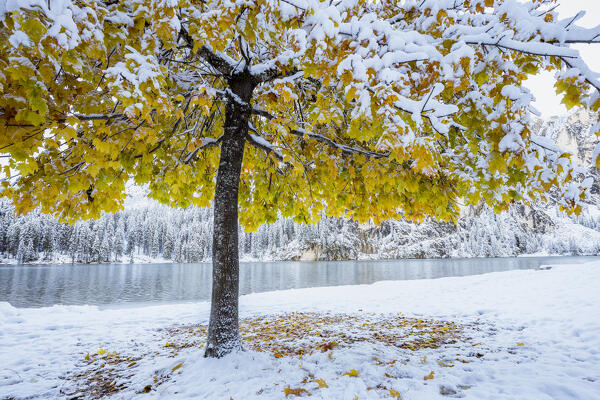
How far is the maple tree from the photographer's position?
2611 mm

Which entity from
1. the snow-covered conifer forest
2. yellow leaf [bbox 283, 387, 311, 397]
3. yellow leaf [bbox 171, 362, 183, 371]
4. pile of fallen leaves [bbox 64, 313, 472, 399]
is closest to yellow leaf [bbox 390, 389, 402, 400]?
pile of fallen leaves [bbox 64, 313, 472, 399]

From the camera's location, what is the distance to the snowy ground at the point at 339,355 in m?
3.66

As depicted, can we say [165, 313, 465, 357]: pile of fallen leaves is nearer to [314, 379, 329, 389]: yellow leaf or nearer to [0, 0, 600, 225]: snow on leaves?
[314, 379, 329, 389]: yellow leaf

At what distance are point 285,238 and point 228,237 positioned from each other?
161 m

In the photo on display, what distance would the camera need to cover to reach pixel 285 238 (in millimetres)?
164000

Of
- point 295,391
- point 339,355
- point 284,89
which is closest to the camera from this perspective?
point 295,391

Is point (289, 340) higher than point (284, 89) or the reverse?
the reverse

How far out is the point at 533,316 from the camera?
7207mm

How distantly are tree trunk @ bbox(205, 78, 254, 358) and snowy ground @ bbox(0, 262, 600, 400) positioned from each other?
1.27 ft

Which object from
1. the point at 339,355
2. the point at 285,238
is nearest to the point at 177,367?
the point at 339,355

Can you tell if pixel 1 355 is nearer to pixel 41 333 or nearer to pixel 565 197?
pixel 41 333

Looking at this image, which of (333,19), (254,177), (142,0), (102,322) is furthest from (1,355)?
(333,19)

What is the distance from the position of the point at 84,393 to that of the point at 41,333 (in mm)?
4940

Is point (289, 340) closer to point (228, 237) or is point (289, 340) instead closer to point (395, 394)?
point (228, 237)
